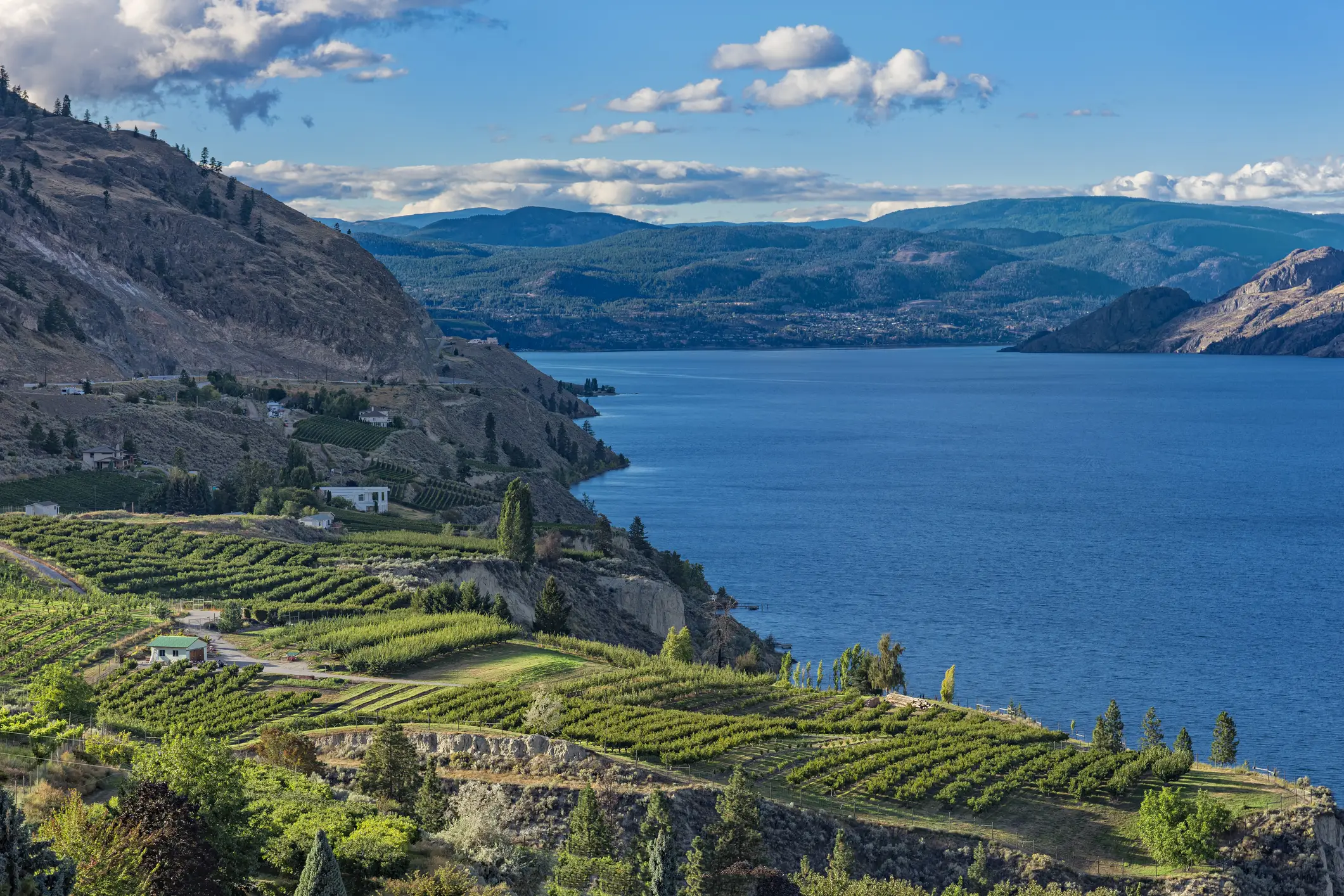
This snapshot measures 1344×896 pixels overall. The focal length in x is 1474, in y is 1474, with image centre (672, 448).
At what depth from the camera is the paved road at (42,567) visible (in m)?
75.6

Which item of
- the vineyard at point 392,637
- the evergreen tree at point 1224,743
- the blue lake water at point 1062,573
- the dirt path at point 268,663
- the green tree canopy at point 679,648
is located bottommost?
the blue lake water at point 1062,573

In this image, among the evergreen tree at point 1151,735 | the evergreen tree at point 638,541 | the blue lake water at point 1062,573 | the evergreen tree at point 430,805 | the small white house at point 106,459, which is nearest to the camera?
the evergreen tree at point 430,805

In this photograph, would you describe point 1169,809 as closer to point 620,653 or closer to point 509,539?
point 620,653

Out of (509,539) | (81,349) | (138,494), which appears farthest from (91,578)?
(81,349)

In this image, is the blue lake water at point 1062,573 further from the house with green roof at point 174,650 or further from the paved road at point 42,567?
the paved road at point 42,567

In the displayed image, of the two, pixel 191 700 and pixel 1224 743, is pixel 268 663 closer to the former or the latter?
pixel 191 700

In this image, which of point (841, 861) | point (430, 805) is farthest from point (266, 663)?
point (841, 861)

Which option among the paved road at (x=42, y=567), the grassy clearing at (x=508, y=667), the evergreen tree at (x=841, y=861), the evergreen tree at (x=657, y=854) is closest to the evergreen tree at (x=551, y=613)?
the grassy clearing at (x=508, y=667)

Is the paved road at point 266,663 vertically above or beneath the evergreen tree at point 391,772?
A: beneath

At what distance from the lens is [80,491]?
11125cm

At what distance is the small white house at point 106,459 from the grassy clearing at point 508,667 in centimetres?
6677

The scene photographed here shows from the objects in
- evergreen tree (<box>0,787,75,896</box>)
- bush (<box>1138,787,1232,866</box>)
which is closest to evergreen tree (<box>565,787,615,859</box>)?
bush (<box>1138,787,1232,866</box>)

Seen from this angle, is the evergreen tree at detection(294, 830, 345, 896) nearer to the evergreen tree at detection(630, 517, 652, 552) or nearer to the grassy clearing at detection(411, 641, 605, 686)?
the grassy clearing at detection(411, 641, 605, 686)

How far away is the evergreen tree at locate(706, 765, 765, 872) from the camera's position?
134ft
